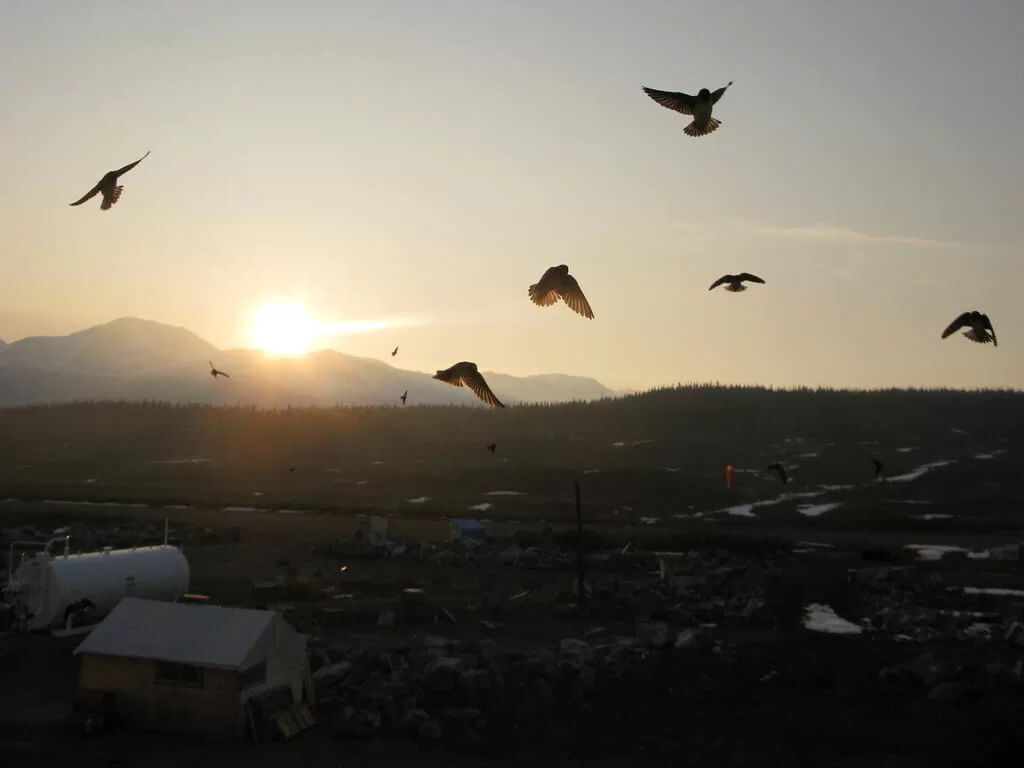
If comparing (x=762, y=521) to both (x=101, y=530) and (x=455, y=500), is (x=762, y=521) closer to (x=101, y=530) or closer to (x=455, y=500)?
(x=455, y=500)

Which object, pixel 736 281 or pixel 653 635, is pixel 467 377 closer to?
pixel 736 281

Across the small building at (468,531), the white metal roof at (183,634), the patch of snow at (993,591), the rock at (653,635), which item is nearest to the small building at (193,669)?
the white metal roof at (183,634)

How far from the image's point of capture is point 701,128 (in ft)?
36.7

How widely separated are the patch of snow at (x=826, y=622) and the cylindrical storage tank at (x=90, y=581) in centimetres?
1595

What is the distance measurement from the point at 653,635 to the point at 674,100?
44.2ft

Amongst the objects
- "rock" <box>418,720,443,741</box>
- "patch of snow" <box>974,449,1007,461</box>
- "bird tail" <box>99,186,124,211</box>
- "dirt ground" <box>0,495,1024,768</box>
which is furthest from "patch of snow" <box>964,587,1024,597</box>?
"patch of snow" <box>974,449,1007,461</box>

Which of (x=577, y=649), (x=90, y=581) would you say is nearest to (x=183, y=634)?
(x=90, y=581)

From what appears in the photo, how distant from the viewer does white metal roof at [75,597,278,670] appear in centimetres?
1449

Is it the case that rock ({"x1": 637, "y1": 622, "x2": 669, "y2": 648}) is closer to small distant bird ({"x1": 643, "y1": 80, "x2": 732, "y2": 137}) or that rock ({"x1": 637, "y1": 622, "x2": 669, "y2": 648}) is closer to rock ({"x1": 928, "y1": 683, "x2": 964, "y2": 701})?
rock ({"x1": 928, "y1": 683, "x2": 964, "y2": 701})

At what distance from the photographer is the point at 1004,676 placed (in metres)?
18.0

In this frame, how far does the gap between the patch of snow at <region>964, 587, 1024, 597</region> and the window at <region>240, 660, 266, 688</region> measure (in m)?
23.8

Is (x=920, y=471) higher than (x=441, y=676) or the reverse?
higher

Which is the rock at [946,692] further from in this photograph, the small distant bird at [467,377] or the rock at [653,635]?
the small distant bird at [467,377]

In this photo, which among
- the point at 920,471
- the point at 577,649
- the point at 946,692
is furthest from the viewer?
the point at 920,471
